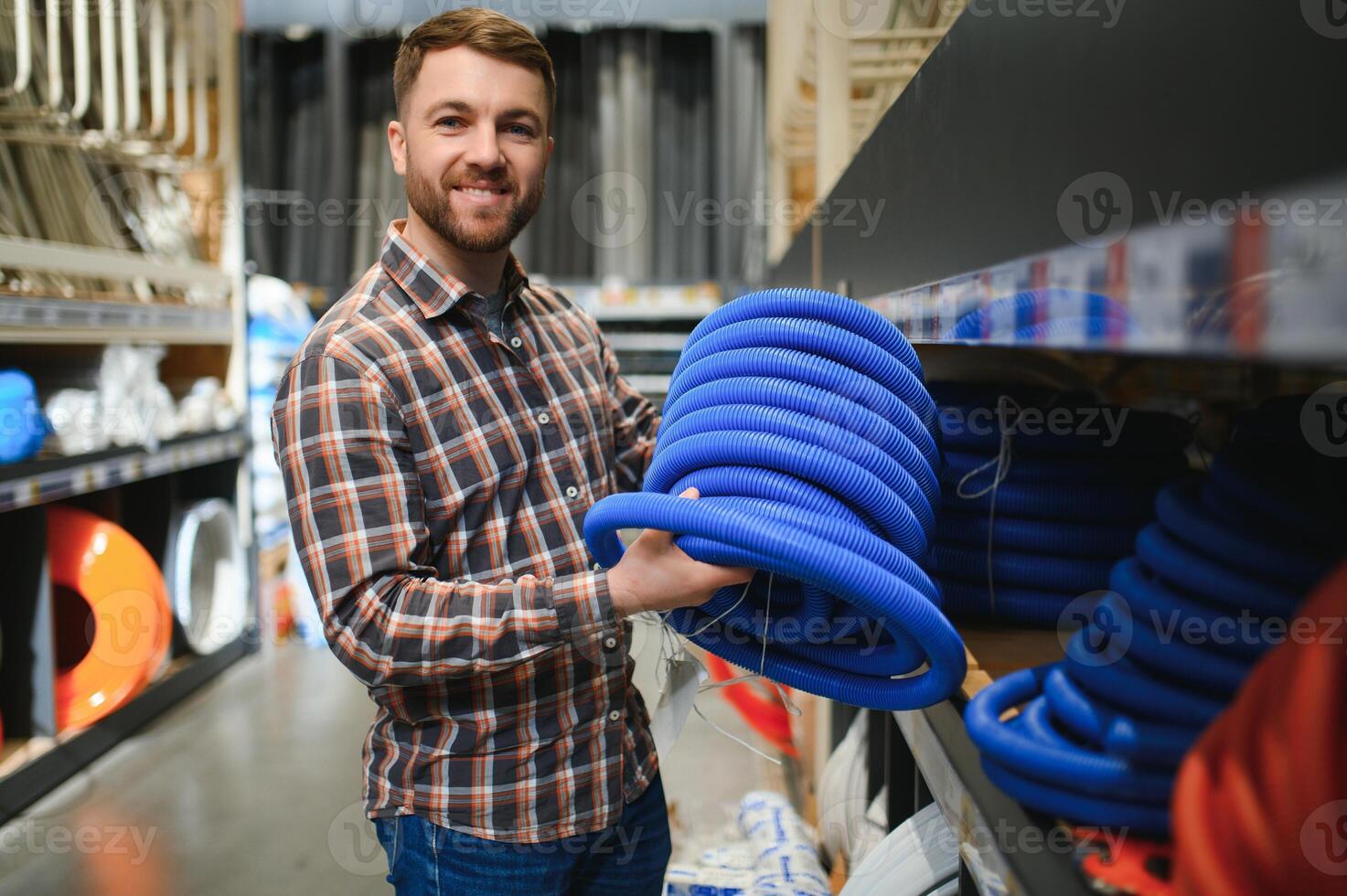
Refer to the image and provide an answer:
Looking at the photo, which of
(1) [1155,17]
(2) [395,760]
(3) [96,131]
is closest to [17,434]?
(3) [96,131]

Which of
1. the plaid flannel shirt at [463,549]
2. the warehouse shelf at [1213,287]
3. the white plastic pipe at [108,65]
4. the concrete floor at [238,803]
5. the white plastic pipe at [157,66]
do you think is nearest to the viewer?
the warehouse shelf at [1213,287]

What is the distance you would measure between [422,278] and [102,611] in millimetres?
2516

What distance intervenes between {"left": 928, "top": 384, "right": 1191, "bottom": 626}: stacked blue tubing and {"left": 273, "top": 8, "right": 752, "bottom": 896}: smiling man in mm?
440

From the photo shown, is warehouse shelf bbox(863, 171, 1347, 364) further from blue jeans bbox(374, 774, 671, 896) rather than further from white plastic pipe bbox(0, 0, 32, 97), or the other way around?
white plastic pipe bbox(0, 0, 32, 97)

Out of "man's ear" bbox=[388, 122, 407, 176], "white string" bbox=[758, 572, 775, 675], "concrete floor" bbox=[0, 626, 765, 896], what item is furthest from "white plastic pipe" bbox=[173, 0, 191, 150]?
"white string" bbox=[758, 572, 775, 675]

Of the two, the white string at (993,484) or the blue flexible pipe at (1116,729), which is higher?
the white string at (993,484)

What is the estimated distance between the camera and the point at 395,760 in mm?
1401

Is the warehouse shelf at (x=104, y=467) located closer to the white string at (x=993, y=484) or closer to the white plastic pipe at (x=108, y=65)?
the white plastic pipe at (x=108, y=65)

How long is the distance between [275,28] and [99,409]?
2.88 metres

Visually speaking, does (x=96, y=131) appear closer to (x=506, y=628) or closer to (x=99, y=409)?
(x=99, y=409)

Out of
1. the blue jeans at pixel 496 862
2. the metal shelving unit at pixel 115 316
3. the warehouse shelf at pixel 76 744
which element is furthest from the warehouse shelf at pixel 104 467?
the blue jeans at pixel 496 862

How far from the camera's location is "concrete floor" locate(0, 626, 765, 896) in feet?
8.80

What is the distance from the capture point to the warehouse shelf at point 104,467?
9.43 feet

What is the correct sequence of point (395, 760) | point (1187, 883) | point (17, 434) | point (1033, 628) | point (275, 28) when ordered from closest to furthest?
point (1187, 883) → point (1033, 628) → point (395, 760) → point (17, 434) → point (275, 28)
